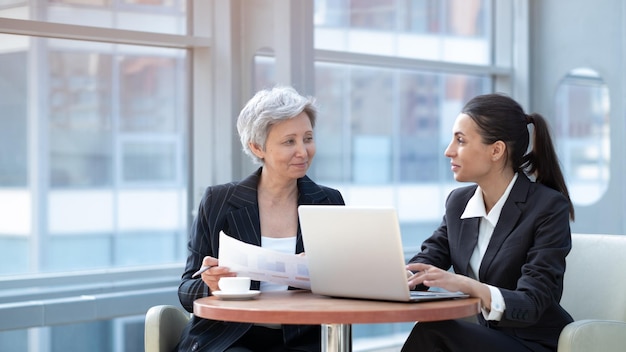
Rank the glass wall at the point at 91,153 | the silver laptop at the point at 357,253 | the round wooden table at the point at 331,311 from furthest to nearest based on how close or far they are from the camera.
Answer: the glass wall at the point at 91,153, the silver laptop at the point at 357,253, the round wooden table at the point at 331,311

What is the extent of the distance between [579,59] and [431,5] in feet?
2.95

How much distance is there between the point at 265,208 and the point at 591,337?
1.06m

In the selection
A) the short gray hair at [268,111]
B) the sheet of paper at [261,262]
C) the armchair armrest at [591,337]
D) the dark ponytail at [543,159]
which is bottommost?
the armchair armrest at [591,337]

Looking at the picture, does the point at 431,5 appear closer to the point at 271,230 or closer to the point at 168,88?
the point at 168,88

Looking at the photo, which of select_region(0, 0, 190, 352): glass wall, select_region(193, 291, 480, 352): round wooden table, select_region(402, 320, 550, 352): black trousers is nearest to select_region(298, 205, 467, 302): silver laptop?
select_region(193, 291, 480, 352): round wooden table

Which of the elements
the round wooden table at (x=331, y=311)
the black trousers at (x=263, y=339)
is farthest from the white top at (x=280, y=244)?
the round wooden table at (x=331, y=311)

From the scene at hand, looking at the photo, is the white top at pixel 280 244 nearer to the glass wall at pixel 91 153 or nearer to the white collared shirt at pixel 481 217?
the white collared shirt at pixel 481 217

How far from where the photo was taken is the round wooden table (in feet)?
7.00

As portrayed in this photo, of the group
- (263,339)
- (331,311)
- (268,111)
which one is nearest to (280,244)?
(263,339)

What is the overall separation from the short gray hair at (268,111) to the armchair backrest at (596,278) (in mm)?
1023

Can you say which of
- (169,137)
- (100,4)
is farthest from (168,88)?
(100,4)

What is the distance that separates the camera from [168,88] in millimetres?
4383

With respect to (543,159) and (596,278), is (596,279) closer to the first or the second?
(596,278)

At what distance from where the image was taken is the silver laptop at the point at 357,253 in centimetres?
226
